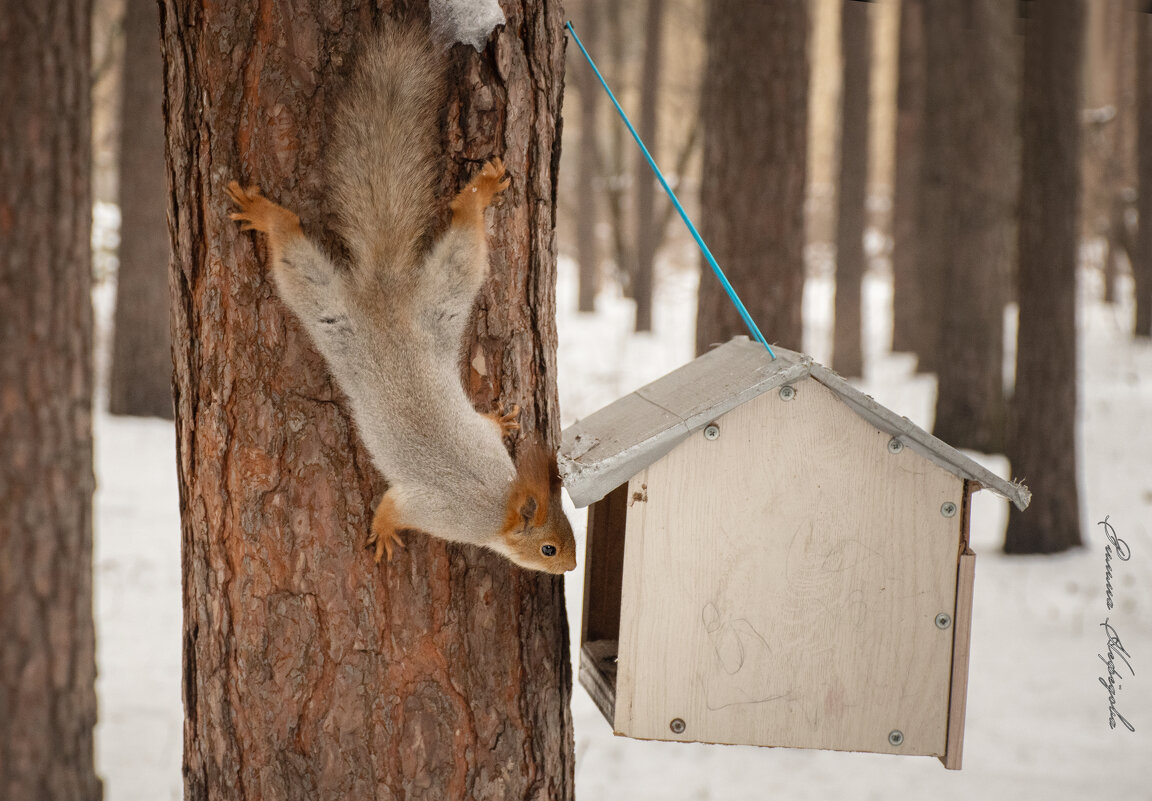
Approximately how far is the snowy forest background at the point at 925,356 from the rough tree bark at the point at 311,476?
7.25 feet

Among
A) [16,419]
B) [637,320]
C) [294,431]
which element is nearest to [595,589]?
[294,431]

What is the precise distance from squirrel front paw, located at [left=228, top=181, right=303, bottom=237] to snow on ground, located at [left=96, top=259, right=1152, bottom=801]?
274cm

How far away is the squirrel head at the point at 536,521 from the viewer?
1.88 metres

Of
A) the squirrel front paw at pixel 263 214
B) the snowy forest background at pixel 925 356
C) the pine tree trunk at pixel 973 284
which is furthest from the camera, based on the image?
the pine tree trunk at pixel 973 284

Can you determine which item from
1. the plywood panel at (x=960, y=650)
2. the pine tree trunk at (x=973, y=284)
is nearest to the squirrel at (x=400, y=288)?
the plywood panel at (x=960, y=650)

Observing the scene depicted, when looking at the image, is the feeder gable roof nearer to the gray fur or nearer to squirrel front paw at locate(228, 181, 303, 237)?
the gray fur

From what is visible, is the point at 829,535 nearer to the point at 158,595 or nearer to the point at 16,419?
the point at 16,419

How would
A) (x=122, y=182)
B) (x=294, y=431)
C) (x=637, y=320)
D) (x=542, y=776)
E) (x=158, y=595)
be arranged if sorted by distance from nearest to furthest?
(x=294, y=431), (x=542, y=776), (x=158, y=595), (x=122, y=182), (x=637, y=320)

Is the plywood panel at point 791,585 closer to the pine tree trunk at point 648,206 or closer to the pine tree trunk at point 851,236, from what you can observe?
the pine tree trunk at point 851,236

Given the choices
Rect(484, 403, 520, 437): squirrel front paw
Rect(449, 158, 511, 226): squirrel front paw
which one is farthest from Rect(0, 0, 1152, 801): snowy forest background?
Rect(449, 158, 511, 226): squirrel front paw

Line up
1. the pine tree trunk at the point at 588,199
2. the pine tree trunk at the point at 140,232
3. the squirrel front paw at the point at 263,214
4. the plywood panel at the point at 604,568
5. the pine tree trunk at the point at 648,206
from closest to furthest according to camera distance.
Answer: the squirrel front paw at the point at 263,214
the plywood panel at the point at 604,568
the pine tree trunk at the point at 140,232
the pine tree trunk at the point at 648,206
the pine tree trunk at the point at 588,199

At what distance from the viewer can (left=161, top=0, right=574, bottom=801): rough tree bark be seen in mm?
1795

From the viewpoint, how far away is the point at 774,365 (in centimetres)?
187

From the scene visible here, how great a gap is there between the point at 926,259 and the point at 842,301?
1.01 m
